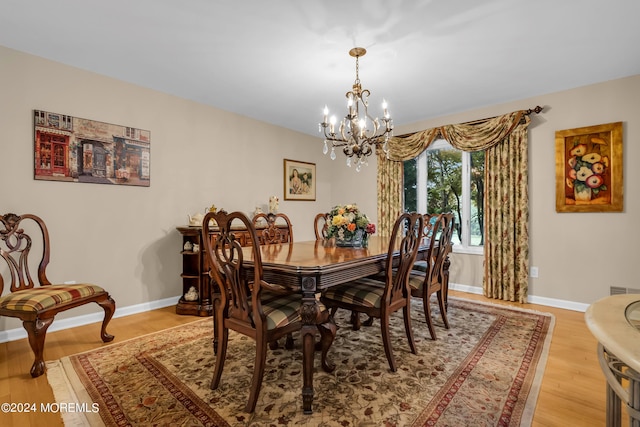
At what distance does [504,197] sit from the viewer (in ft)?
12.8

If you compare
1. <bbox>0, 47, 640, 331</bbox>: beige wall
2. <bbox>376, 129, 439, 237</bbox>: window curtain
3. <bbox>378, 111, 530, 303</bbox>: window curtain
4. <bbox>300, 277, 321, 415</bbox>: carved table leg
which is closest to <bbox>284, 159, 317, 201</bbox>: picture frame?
<bbox>0, 47, 640, 331</bbox>: beige wall

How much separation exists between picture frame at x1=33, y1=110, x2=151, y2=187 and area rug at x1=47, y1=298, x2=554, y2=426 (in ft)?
5.42

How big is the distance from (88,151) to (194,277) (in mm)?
1632

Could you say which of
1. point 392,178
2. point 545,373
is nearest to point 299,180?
point 392,178

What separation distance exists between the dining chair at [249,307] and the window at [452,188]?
125 inches

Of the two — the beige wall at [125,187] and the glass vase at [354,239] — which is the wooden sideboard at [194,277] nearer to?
the beige wall at [125,187]

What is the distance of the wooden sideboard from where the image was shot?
3.33 m

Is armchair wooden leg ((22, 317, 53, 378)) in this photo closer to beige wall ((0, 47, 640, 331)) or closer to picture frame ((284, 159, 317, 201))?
beige wall ((0, 47, 640, 331))

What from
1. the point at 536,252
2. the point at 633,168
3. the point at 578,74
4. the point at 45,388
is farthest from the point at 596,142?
the point at 45,388

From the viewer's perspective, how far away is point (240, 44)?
256cm

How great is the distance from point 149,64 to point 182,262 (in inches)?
84.9

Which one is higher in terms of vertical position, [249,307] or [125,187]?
[125,187]

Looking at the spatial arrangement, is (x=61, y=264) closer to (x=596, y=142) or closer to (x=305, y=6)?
(x=305, y=6)

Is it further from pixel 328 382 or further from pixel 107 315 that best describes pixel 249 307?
pixel 107 315
